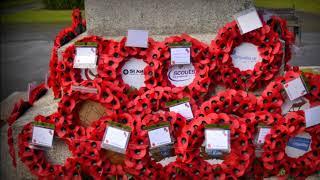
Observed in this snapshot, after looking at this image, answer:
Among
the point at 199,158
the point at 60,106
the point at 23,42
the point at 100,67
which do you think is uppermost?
the point at 100,67

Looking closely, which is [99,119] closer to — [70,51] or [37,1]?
[70,51]

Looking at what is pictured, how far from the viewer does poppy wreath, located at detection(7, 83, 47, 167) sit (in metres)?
3.40

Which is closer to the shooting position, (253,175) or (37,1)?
(253,175)

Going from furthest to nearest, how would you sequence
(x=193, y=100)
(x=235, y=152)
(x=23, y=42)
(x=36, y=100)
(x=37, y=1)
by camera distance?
(x=37, y=1)
(x=23, y=42)
(x=36, y=100)
(x=193, y=100)
(x=235, y=152)

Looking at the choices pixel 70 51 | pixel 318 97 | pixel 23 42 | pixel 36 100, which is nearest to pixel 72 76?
pixel 70 51

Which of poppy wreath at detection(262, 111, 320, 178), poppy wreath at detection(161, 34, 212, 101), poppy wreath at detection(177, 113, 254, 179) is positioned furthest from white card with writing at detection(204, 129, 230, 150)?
poppy wreath at detection(161, 34, 212, 101)

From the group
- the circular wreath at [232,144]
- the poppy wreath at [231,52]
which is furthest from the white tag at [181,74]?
the circular wreath at [232,144]

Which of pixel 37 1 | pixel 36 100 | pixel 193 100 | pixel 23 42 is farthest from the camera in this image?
pixel 37 1

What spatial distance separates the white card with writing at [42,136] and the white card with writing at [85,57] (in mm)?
489

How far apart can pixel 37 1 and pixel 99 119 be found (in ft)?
23.4

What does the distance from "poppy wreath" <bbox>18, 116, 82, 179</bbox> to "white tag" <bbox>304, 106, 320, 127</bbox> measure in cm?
154

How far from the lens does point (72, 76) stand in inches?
134

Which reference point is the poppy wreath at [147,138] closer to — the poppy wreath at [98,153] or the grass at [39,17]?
the poppy wreath at [98,153]

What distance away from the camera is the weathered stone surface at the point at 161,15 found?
377 centimetres
